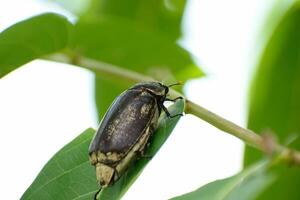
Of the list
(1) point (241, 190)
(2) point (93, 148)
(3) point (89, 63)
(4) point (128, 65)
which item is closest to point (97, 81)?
(4) point (128, 65)

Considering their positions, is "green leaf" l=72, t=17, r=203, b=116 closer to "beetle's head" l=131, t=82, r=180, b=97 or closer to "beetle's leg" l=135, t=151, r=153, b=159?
"beetle's head" l=131, t=82, r=180, b=97

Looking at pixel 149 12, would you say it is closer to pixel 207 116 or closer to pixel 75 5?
pixel 75 5

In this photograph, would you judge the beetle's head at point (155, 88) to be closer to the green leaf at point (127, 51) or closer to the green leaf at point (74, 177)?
the green leaf at point (127, 51)

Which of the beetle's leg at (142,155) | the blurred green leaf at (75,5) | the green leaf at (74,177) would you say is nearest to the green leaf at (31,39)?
the green leaf at (74,177)

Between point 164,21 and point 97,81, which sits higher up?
point 164,21

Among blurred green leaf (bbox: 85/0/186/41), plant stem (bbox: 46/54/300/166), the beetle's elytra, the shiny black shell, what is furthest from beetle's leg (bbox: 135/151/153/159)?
blurred green leaf (bbox: 85/0/186/41)

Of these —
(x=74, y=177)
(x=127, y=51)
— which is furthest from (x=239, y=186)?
(x=127, y=51)

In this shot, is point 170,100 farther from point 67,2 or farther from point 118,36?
point 67,2
